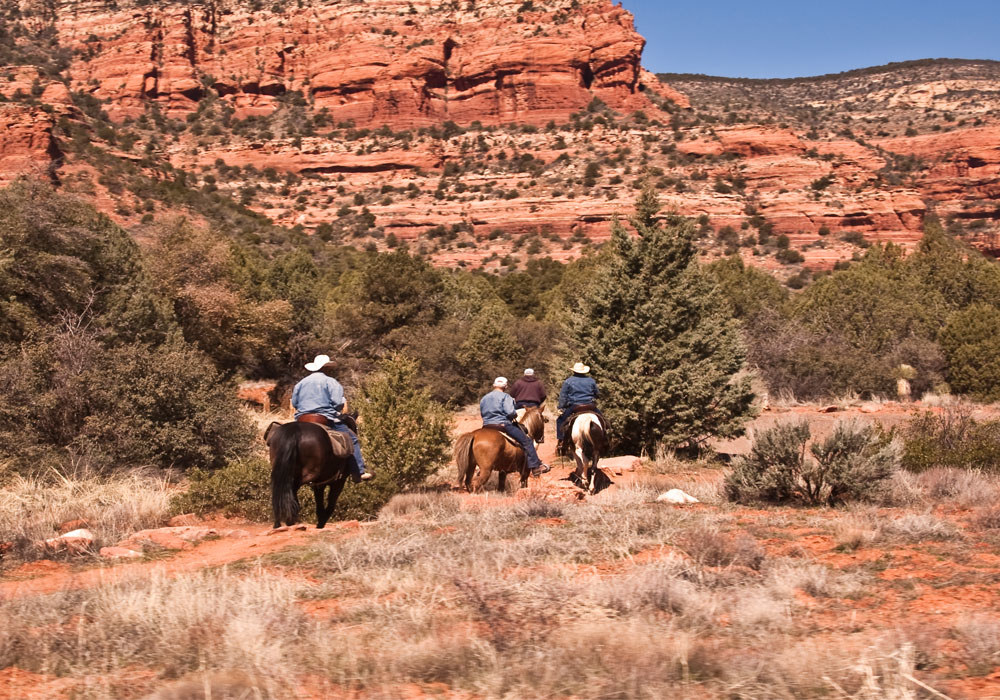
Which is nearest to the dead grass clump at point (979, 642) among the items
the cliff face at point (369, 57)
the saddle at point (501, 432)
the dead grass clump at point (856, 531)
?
the dead grass clump at point (856, 531)

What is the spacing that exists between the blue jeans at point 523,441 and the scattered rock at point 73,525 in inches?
232

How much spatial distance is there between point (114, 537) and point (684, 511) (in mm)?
6736

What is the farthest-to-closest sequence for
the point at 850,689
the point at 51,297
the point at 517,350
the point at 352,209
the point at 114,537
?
the point at 352,209, the point at 517,350, the point at 51,297, the point at 114,537, the point at 850,689

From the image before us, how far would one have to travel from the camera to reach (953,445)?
1380cm

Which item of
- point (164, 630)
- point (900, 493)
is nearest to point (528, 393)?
point (900, 493)

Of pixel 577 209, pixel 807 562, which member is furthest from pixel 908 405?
pixel 577 209

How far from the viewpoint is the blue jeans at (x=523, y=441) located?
40.3ft

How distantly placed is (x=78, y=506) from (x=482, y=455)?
5.82 meters

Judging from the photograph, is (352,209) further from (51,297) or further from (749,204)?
(51,297)

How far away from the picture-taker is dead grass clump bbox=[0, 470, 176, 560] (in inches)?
357

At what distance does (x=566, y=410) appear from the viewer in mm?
13773

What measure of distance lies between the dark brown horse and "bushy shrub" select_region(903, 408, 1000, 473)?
9.77 meters

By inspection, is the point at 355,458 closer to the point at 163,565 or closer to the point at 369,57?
the point at 163,565

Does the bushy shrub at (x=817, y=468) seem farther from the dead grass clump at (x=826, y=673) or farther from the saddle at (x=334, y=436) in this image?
the dead grass clump at (x=826, y=673)
